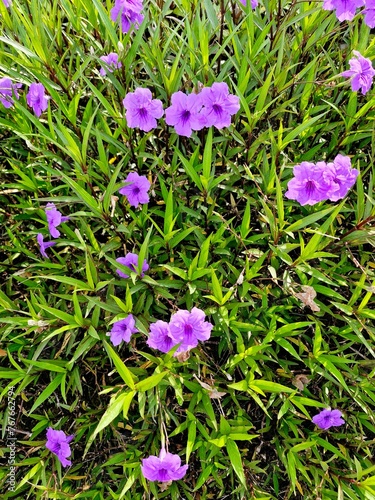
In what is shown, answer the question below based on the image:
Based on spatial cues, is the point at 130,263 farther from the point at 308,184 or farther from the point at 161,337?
the point at 308,184

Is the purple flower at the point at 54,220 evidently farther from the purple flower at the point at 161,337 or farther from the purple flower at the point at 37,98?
the purple flower at the point at 161,337

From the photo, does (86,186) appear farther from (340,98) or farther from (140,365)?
(340,98)

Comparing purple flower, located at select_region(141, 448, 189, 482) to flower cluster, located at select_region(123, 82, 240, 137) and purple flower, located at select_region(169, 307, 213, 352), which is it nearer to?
purple flower, located at select_region(169, 307, 213, 352)

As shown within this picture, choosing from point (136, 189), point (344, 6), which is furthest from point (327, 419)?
point (344, 6)

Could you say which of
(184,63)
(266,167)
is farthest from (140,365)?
(184,63)

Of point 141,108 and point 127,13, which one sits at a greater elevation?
point 127,13

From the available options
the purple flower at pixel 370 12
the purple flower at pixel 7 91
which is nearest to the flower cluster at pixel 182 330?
the purple flower at pixel 7 91

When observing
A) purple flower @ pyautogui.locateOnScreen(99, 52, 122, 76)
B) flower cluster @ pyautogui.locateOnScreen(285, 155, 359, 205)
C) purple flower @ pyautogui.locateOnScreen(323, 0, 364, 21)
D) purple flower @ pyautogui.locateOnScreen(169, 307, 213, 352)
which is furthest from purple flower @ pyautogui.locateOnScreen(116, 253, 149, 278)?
purple flower @ pyautogui.locateOnScreen(323, 0, 364, 21)
